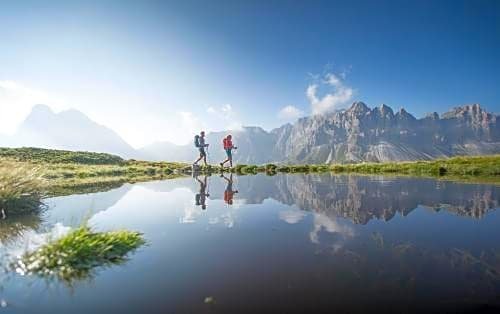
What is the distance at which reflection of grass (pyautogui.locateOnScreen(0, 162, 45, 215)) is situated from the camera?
10830 mm

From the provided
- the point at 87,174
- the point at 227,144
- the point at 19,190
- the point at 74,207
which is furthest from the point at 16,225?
the point at 227,144

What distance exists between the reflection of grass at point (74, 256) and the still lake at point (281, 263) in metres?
0.28

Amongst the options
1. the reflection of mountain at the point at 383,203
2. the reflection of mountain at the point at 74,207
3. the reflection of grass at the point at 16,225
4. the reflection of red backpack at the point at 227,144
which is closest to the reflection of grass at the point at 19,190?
the reflection of grass at the point at 16,225

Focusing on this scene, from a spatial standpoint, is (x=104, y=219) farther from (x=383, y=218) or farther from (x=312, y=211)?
(x=383, y=218)

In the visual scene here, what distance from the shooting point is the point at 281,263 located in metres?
6.22

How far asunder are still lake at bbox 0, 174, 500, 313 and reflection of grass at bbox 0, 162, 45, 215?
0.86m

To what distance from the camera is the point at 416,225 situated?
9.31 metres

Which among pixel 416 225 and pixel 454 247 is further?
pixel 416 225

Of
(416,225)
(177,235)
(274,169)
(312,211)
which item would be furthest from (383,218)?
(274,169)

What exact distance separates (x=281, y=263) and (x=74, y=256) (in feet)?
13.6

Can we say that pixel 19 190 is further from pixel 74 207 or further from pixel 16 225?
pixel 16 225

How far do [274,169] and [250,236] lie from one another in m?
31.5

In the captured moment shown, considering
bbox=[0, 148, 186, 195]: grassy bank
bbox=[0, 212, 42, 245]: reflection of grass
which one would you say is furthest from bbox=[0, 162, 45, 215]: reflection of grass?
bbox=[0, 148, 186, 195]: grassy bank

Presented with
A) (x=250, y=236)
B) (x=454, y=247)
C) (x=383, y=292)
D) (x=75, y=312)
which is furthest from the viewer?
(x=250, y=236)
